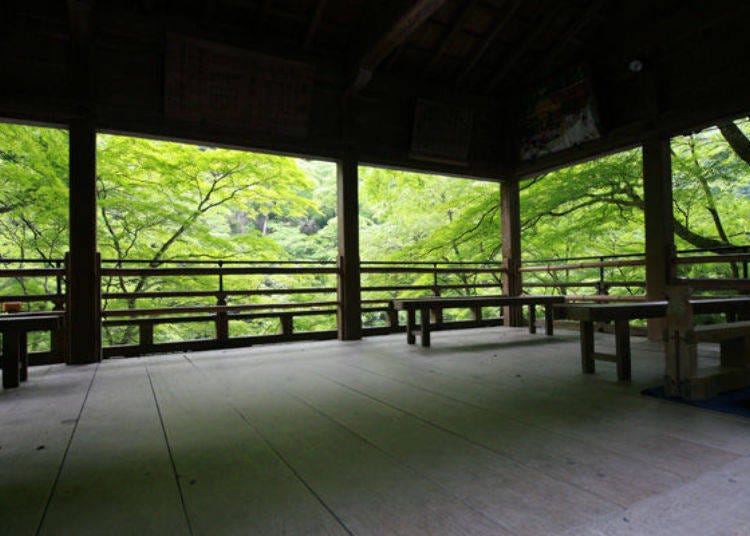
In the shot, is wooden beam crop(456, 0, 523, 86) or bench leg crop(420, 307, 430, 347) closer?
bench leg crop(420, 307, 430, 347)

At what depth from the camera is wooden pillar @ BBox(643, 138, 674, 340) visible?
4.27 metres

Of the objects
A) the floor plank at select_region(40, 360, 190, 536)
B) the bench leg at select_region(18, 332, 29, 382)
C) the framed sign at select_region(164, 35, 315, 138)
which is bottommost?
the floor plank at select_region(40, 360, 190, 536)

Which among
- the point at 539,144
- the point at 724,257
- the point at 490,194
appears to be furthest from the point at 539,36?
the point at 724,257

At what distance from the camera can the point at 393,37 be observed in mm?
3857

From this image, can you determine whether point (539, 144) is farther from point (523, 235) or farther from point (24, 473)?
point (24, 473)

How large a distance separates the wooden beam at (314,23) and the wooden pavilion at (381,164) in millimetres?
46

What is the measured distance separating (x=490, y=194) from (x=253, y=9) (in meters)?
4.87

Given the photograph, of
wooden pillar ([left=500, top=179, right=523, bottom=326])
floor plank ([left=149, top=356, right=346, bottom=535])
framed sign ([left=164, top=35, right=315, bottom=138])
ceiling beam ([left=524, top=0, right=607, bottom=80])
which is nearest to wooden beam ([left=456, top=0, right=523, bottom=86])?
ceiling beam ([left=524, top=0, right=607, bottom=80])

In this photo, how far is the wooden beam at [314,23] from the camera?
4.16 meters

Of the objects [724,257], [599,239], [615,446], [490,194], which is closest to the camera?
[615,446]

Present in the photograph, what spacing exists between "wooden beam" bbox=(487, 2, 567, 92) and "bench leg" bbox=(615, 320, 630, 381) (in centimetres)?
396

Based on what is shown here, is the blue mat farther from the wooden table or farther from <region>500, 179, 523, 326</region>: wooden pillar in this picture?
<region>500, 179, 523, 326</region>: wooden pillar

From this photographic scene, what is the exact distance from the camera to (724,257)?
3.91 metres

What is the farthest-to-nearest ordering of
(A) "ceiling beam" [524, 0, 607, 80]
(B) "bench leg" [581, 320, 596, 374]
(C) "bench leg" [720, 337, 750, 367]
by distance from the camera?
(A) "ceiling beam" [524, 0, 607, 80]
(B) "bench leg" [581, 320, 596, 374]
(C) "bench leg" [720, 337, 750, 367]
